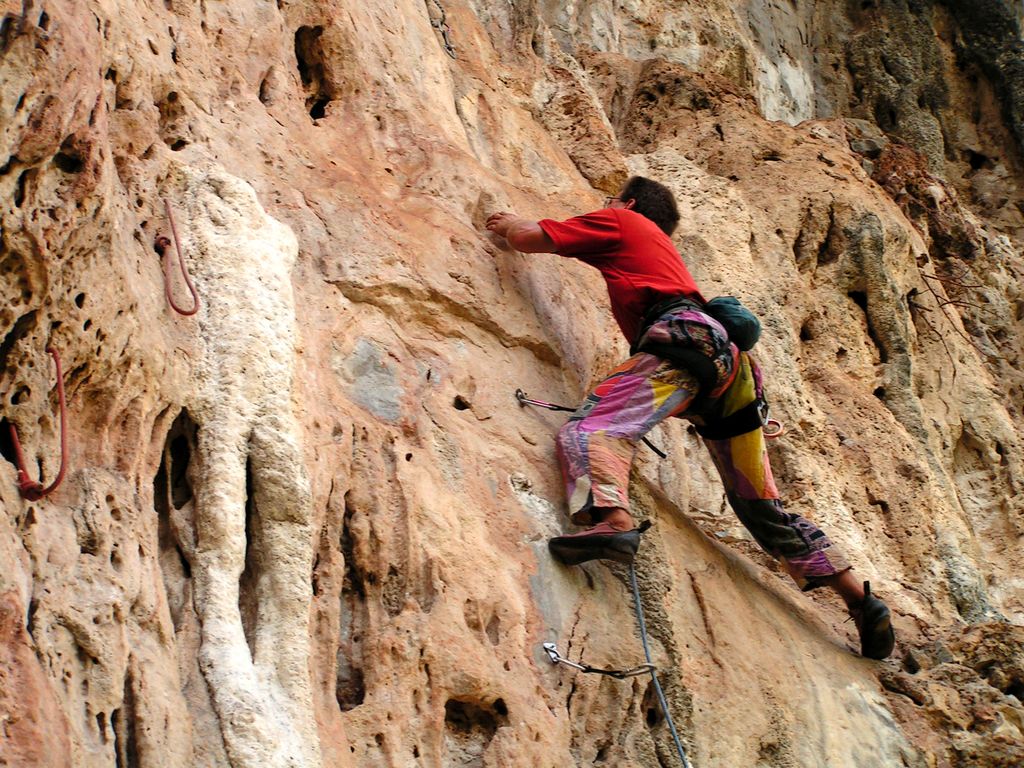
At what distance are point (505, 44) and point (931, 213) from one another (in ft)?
11.3

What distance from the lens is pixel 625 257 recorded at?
6488 mm

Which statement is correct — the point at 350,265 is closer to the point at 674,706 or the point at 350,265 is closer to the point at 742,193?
the point at 674,706

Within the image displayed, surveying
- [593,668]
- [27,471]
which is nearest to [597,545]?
[593,668]

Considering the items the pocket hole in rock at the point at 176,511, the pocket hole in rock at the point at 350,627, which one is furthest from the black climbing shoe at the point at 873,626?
the pocket hole in rock at the point at 176,511

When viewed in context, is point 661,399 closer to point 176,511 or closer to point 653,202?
point 653,202

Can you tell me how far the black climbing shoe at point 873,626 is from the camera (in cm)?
638

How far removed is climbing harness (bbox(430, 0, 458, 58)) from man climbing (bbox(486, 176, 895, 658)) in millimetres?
1884

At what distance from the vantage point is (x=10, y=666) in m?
3.57

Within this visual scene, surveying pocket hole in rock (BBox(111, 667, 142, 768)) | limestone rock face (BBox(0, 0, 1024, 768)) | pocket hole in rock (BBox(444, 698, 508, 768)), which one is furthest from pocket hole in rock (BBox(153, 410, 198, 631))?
pocket hole in rock (BBox(444, 698, 508, 768))

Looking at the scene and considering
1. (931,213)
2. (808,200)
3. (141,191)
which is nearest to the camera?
(141,191)

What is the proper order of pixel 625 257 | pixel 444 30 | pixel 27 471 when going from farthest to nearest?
pixel 444 30 → pixel 625 257 → pixel 27 471

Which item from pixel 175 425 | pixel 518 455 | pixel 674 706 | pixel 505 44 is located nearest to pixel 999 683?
pixel 674 706

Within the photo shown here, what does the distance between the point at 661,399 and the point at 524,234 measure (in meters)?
0.98

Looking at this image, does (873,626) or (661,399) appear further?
(873,626)
